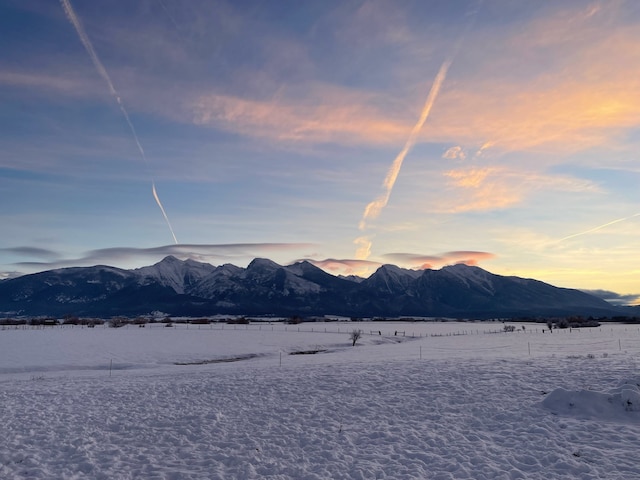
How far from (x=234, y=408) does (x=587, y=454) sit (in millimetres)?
14747

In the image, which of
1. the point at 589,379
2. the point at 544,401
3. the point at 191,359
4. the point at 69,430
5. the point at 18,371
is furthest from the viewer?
the point at 191,359

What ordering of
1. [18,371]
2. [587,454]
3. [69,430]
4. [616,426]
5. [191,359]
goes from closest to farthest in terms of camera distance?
[587,454], [616,426], [69,430], [18,371], [191,359]

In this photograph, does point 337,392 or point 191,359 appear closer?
point 337,392

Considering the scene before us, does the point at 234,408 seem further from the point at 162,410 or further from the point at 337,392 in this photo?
the point at 337,392

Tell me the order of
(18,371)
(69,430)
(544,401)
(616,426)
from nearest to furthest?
(616,426), (69,430), (544,401), (18,371)

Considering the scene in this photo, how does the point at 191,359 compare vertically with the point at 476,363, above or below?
below

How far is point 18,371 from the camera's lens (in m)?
44.4

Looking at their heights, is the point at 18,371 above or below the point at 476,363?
below

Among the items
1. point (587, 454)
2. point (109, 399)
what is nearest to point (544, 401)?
point (587, 454)

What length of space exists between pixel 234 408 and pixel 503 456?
12.4m

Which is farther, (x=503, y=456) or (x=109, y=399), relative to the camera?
(x=109, y=399)

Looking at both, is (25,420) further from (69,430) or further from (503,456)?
(503,456)

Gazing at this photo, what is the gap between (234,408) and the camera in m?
21.1

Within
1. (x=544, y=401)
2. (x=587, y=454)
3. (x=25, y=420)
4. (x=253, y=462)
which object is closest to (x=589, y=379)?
(x=544, y=401)
